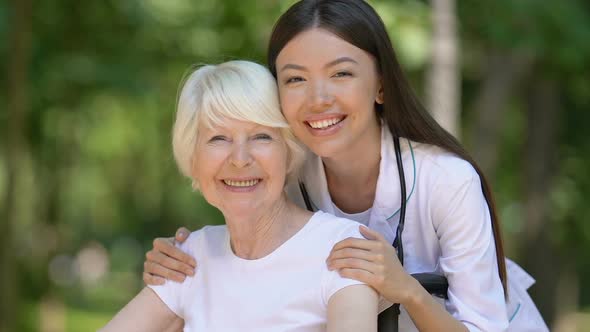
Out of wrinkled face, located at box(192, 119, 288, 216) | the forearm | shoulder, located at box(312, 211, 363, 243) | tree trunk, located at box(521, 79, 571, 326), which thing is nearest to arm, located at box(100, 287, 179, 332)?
wrinkled face, located at box(192, 119, 288, 216)

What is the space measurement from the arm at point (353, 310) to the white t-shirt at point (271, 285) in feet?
0.10

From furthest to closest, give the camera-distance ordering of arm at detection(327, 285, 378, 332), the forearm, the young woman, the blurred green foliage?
the blurred green foliage → the young woman → the forearm → arm at detection(327, 285, 378, 332)

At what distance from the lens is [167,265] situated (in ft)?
10.3

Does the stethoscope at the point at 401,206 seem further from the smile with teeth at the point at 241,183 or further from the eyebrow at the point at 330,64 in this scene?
the smile with teeth at the point at 241,183

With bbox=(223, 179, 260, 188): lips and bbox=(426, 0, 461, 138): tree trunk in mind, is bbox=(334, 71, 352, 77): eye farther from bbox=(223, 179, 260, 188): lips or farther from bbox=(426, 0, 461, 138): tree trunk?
bbox=(426, 0, 461, 138): tree trunk

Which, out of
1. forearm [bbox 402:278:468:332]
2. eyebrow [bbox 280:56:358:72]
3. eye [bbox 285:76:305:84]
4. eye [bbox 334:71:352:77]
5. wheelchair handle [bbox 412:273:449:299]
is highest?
eyebrow [bbox 280:56:358:72]

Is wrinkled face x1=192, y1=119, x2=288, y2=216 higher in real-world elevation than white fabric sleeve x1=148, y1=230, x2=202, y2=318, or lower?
higher

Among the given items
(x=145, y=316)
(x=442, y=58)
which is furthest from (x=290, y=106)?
(x=442, y=58)

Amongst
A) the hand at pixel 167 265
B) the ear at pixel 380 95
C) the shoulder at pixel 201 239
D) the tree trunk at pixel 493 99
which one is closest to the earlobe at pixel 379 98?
the ear at pixel 380 95

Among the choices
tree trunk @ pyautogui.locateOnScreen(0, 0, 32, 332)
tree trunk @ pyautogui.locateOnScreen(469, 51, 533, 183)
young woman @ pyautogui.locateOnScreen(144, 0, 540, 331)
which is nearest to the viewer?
young woman @ pyautogui.locateOnScreen(144, 0, 540, 331)

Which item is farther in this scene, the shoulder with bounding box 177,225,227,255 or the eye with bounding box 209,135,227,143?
the shoulder with bounding box 177,225,227,255

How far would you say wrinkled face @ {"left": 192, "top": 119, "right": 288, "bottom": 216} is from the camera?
282 cm

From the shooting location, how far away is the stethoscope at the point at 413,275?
2883 mm

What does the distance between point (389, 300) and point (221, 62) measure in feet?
3.41
